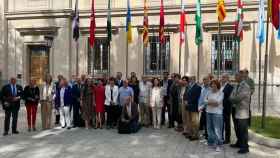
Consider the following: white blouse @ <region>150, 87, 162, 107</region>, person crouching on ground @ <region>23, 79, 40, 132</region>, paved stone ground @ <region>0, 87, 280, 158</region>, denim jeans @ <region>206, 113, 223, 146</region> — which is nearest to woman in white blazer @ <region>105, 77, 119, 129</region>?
paved stone ground @ <region>0, 87, 280, 158</region>

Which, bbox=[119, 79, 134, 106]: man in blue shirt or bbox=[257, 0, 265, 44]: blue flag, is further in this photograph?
bbox=[257, 0, 265, 44]: blue flag

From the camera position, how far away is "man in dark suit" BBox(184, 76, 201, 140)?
11.4 meters

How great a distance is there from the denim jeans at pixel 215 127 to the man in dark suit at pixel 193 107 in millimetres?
1007

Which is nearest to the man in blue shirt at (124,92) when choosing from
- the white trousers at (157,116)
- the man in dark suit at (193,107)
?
the white trousers at (157,116)

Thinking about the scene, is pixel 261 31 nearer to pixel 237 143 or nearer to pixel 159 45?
pixel 159 45

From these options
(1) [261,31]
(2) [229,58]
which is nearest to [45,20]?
(2) [229,58]

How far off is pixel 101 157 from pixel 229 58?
13903mm

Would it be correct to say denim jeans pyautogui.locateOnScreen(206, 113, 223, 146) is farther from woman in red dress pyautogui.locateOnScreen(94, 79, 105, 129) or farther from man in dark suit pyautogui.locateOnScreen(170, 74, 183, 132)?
woman in red dress pyautogui.locateOnScreen(94, 79, 105, 129)

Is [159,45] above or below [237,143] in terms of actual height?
above

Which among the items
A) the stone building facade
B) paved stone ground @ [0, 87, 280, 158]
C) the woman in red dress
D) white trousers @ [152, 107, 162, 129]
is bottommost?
paved stone ground @ [0, 87, 280, 158]

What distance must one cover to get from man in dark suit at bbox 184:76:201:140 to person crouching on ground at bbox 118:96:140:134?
6.86 feet

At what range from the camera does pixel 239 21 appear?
62.7 feet

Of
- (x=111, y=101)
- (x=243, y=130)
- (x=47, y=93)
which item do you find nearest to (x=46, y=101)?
(x=47, y=93)

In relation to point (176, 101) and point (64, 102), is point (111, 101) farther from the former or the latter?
point (176, 101)
